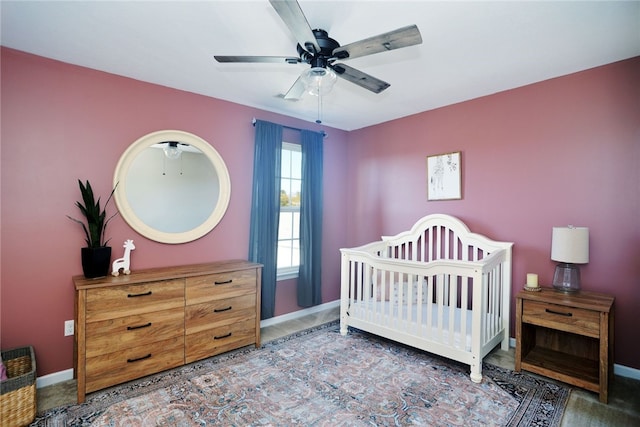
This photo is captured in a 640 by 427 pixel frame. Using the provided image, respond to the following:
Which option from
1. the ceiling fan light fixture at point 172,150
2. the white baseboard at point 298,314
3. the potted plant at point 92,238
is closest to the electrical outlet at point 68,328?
the potted plant at point 92,238

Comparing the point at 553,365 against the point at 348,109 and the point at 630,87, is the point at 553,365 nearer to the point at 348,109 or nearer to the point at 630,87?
the point at 630,87

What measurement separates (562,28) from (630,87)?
3.06 ft

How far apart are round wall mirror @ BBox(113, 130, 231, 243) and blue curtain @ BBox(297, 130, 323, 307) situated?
0.95 m

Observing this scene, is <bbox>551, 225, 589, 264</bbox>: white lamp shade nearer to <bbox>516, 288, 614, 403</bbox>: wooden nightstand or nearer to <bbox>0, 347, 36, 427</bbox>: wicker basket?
<bbox>516, 288, 614, 403</bbox>: wooden nightstand

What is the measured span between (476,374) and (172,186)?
291cm

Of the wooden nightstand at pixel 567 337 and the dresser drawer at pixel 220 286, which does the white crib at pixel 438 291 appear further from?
the dresser drawer at pixel 220 286

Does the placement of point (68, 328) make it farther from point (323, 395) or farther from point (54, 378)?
point (323, 395)

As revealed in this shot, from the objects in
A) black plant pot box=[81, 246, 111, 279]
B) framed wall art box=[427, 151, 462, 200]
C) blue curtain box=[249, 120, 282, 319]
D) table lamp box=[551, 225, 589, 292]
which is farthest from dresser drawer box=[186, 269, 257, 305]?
table lamp box=[551, 225, 589, 292]

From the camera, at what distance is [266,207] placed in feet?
11.0

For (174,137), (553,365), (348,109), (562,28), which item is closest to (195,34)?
(174,137)

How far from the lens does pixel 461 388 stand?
223cm

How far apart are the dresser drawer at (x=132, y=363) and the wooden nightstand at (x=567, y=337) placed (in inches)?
104

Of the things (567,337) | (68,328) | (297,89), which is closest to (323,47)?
(297,89)

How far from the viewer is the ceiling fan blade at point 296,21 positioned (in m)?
1.31
